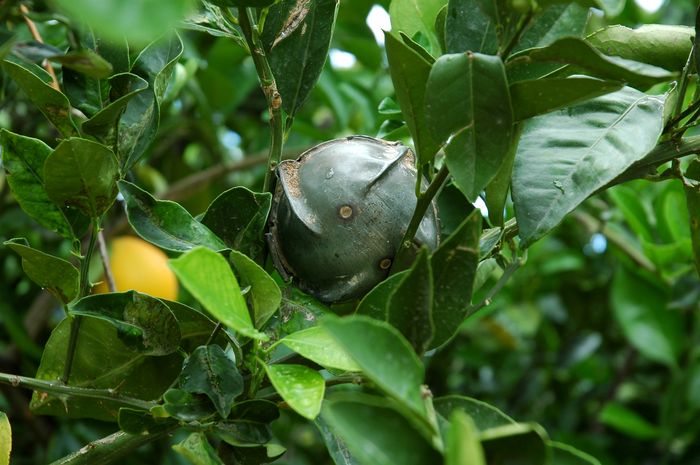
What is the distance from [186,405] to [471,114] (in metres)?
0.25

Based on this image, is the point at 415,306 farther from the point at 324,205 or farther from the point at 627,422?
the point at 627,422

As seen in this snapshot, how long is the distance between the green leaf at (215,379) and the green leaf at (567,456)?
20cm

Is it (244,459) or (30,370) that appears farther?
(30,370)

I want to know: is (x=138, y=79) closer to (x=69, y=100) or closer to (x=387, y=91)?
(x=69, y=100)

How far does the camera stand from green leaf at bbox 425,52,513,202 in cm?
50

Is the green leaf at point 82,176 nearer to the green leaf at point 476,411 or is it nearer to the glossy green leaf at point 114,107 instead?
the glossy green leaf at point 114,107

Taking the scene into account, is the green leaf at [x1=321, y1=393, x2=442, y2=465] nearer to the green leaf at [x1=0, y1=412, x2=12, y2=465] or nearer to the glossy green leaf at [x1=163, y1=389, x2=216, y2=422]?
the glossy green leaf at [x1=163, y1=389, x2=216, y2=422]

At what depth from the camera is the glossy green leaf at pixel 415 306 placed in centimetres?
48

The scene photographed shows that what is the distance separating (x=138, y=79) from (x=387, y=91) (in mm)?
978

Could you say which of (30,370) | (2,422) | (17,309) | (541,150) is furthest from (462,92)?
(17,309)

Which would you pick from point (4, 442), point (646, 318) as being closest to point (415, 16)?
point (4, 442)

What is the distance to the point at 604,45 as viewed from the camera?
654mm

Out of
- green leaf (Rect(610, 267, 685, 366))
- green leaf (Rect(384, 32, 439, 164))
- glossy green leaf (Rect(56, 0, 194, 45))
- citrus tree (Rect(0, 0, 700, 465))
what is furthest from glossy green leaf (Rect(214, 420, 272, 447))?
green leaf (Rect(610, 267, 685, 366))

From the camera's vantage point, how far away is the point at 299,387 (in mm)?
502
